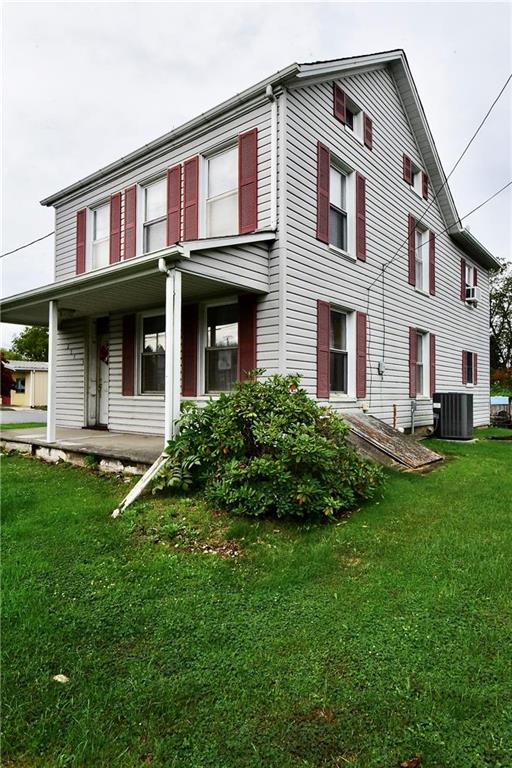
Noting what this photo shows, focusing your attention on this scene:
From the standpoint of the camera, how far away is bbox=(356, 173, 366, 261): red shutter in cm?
870

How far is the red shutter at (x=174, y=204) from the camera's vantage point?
26.8 ft

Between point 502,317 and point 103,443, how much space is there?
97.6 ft

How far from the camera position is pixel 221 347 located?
24.9 ft

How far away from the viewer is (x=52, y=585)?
3135 mm

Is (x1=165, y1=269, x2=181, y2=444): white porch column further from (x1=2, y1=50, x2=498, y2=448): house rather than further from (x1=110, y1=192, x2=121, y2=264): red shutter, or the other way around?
(x1=110, y1=192, x2=121, y2=264): red shutter

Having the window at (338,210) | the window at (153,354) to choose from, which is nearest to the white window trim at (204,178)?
the window at (153,354)

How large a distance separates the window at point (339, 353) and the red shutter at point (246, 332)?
5.62 ft

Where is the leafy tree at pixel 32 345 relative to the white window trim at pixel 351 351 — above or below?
above

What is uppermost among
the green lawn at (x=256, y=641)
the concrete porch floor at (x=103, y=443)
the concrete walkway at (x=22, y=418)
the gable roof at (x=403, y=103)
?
the gable roof at (x=403, y=103)

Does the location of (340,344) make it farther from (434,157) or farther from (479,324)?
(479,324)

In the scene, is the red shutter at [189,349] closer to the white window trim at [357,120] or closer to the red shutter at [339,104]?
the red shutter at [339,104]

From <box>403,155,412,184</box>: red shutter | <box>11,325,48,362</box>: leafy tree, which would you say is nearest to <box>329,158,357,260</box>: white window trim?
<box>403,155,412,184</box>: red shutter

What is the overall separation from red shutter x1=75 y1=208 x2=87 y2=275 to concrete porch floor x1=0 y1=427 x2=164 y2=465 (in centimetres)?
355

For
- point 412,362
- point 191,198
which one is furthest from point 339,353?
point 191,198
